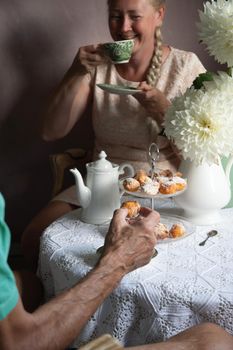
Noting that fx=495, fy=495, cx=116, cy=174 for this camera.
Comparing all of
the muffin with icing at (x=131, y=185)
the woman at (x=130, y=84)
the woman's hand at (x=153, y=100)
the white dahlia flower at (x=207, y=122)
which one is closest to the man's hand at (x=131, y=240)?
the muffin with icing at (x=131, y=185)

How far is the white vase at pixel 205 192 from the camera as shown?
4.65 ft

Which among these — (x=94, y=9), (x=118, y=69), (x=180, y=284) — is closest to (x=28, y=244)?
(x=118, y=69)

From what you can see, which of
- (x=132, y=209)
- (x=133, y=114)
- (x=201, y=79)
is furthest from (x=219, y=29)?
(x=133, y=114)

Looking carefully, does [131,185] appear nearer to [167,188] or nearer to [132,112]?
[167,188]

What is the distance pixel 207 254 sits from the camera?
4.14 ft

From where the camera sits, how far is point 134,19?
1970mm

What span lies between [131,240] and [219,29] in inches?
23.7

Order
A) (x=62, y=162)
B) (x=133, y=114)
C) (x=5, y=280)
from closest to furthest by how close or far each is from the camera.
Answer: (x=5, y=280)
(x=133, y=114)
(x=62, y=162)

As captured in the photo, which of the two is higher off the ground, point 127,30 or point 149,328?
point 127,30

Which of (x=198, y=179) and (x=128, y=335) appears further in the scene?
(x=198, y=179)

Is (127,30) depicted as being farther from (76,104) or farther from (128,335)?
(128,335)

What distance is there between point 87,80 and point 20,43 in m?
0.54

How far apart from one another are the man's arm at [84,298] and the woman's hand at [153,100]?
558mm

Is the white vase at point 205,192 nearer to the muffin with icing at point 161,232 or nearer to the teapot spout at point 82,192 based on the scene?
the muffin with icing at point 161,232
